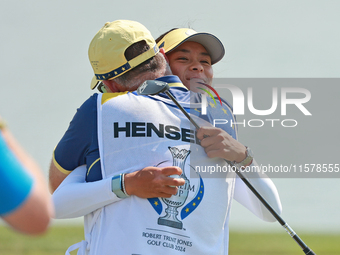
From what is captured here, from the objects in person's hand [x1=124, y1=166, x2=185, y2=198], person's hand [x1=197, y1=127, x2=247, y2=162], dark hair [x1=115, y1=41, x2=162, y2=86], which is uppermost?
dark hair [x1=115, y1=41, x2=162, y2=86]

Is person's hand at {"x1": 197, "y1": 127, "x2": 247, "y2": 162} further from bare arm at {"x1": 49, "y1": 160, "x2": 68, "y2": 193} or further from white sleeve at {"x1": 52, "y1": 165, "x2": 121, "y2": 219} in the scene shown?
bare arm at {"x1": 49, "y1": 160, "x2": 68, "y2": 193}

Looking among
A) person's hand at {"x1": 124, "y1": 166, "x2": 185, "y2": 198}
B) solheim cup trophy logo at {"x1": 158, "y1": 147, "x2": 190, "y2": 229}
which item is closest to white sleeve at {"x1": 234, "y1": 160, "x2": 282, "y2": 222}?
solheim cup trophy logo at {"x1": 158, "y1": 147, "x2": 190, "y2": 229}

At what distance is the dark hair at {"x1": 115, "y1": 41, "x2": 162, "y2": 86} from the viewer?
2.59 metres

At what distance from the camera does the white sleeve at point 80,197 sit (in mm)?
2316

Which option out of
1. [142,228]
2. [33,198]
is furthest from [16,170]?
[142,228]

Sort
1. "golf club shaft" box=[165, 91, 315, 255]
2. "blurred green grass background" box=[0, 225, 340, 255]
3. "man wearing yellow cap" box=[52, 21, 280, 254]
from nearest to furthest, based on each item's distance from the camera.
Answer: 1. "man wearing yellow cap" box=[52, 21, 280, 254]
2. "golf club shaft" box=[165, 91, 315, 255]
3. "blurred green grass background" box=[0, 225, 340, 255]

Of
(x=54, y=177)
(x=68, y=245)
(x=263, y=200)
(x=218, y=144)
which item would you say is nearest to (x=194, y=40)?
(x=218, y=144)

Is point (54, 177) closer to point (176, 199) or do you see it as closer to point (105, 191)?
point (105, 191)

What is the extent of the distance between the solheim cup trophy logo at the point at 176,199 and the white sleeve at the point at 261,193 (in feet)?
1.39

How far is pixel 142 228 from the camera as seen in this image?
2283 millimetres

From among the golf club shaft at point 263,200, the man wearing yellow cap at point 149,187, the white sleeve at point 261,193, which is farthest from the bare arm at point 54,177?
the white sleeve at point 261,193

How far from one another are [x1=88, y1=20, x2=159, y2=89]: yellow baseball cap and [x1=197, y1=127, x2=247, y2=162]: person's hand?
0.49 m

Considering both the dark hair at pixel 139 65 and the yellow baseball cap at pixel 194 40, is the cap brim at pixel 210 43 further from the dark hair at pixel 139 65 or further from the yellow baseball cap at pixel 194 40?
the dark hair at pixel 139 65

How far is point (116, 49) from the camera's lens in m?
2.59
